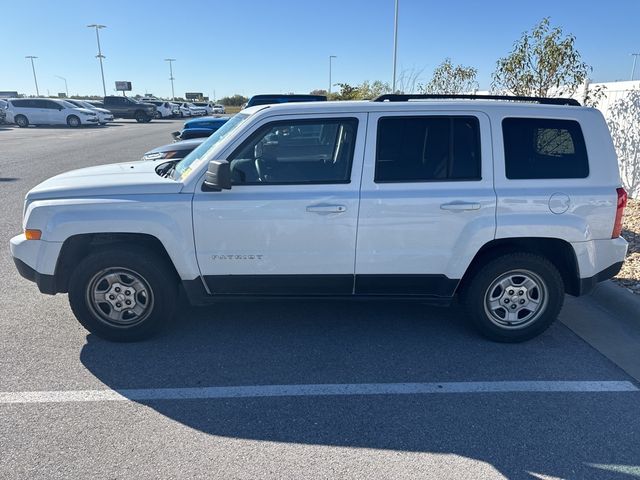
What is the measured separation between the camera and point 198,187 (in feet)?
11.6

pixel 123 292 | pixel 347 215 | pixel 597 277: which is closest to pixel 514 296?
pixel 597 277

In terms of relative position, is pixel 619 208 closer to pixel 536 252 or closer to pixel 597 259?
pixel 597 259

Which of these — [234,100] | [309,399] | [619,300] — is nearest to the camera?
[309,399]

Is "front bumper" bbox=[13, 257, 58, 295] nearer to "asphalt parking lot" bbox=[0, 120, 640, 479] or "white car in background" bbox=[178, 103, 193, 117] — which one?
"asphalt parking lot" bbox=[0, 120, 640, 479]

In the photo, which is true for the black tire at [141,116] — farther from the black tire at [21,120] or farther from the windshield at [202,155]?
the windshield at [202,155]

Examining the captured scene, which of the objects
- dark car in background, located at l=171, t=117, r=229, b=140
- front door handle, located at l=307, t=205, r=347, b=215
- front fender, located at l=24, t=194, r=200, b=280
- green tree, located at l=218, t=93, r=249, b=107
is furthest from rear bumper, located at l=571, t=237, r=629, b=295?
green tree, located at l=218, t=93, r=249, b=107

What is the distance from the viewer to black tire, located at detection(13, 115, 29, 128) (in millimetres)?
30812

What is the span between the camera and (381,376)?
3424mm

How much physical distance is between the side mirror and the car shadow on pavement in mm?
1328

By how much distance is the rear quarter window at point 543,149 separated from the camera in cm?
366

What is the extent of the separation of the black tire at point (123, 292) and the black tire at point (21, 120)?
1319 inches

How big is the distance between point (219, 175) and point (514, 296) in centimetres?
257

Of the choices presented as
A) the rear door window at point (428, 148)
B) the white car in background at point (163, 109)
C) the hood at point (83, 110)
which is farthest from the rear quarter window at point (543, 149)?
the white car in background at point (163, 109)

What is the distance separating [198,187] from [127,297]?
1088 mm
